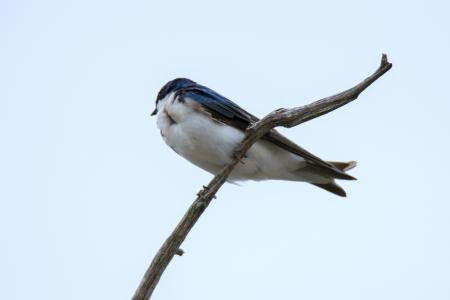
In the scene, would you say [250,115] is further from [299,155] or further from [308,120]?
[308,120]

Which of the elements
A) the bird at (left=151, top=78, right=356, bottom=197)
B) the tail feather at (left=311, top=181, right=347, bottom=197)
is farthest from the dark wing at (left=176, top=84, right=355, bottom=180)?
the tail feather at (left=311, top=181, right=347, bottom=197)

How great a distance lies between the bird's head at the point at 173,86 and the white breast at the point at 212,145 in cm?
22

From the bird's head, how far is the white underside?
18 cm

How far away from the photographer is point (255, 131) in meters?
5.96

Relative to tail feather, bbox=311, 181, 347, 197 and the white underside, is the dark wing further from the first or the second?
tail feather, bbox=311, 181, 347, 197

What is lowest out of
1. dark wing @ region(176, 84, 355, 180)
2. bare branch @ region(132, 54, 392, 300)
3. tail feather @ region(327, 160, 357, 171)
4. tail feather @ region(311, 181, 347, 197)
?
bare branch @ region(132, 54, 392, 300)

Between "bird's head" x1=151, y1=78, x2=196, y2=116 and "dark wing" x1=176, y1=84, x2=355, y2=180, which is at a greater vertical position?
"bird's head" x1=151, y1=78, x2=196, y2=116

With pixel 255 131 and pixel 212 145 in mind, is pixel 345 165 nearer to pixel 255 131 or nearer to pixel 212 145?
pixel 212 145

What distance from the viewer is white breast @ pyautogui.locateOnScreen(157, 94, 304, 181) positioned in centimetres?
657

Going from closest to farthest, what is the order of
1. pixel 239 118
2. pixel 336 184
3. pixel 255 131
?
pixel 255 131
pixel 239 118
pixel 336 184

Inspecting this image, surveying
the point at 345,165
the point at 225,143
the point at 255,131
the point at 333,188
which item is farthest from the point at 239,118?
the point at 333,188

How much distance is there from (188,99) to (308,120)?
136cm

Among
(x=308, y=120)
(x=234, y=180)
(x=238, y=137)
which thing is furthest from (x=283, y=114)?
(x=234, y=180)

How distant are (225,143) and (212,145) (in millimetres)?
109
